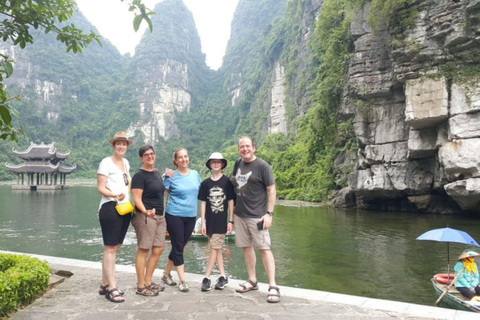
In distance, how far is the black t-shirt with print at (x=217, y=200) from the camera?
4266 millimetres

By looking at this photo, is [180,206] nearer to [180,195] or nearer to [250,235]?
[180,195]

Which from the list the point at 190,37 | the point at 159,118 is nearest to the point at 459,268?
the point at 159,118

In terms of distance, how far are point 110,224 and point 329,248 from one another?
8515 millimetres

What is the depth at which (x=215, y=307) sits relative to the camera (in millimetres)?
3582

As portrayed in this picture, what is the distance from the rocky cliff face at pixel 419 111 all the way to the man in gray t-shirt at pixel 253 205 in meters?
13.3

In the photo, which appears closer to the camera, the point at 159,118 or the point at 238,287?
the point at 238,287

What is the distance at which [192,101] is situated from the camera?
102312 mm

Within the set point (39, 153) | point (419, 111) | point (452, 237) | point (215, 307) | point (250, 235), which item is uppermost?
point (419, 111)

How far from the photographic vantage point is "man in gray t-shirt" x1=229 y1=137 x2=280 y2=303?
13.3ft

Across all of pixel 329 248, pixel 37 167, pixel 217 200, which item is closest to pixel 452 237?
pixel 217 200

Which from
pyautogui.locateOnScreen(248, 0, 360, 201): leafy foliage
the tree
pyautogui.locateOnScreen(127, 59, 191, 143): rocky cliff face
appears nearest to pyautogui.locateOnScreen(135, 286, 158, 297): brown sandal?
the tree

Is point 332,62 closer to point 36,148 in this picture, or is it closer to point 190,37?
point 36,148

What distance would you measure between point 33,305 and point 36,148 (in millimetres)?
44298

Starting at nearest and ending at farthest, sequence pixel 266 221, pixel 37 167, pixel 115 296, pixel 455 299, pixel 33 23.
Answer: pixel 33 23 < pixel 115 296 < pixel 266 221 < pixel 455 299 < pixel 37 167
